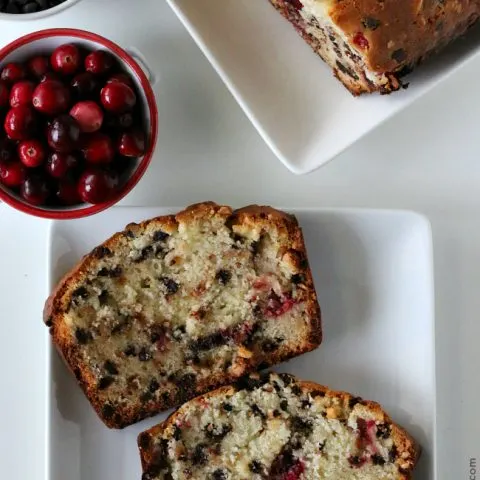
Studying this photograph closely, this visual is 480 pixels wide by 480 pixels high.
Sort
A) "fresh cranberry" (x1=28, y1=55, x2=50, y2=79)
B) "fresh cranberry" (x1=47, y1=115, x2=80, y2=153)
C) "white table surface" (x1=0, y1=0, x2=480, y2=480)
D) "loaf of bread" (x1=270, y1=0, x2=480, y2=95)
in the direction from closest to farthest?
"loaf of bread" (x1=270, y1=0, x2=480, y2=95) < "fresh cranberry" (x1=47, y1=115, x2=80, y2=153) < "fresh cranberry" (x1=28, y1=55, x2=50, y2=79) < "white table surface" (x1=0, y1=0, x2=480, y2=480)

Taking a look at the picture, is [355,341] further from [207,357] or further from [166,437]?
[166,437]

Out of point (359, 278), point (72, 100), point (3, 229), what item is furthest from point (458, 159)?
point (3, 229)

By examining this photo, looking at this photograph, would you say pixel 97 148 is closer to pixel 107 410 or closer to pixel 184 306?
pixel 184 306

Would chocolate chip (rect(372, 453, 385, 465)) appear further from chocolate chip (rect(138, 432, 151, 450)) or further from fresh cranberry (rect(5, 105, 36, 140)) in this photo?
fresh cranberry (rect(5, 105, 36, 140))

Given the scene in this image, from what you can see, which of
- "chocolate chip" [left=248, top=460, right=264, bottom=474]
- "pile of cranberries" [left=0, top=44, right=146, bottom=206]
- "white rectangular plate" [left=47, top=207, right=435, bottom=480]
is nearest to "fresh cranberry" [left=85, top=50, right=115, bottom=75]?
"pile of cranberries" [left=0, top=44, right=146, bottom=206]

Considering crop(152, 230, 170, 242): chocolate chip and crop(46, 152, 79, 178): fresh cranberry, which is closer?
crop(46, 152, 79, 178): fresh cranberry

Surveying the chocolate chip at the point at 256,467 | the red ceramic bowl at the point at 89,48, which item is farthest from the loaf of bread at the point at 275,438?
the red ceramic bowl at the point at 89,48

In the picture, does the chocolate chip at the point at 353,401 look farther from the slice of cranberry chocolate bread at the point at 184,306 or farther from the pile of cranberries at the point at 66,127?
the pile of cranberries at the point at 66,127
